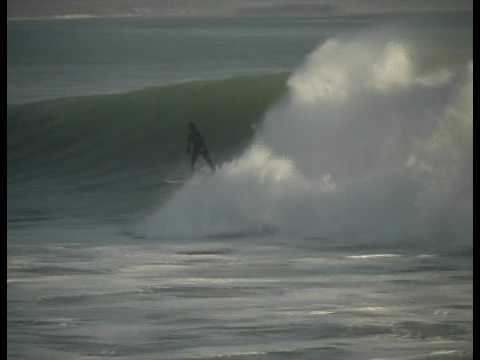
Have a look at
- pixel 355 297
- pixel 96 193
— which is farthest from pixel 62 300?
pixel 96 193

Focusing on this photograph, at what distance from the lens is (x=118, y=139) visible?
61.5 ft

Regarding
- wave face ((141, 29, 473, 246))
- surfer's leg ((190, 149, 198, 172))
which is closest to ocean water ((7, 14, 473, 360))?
wave face ((141, 29, 473, 246))

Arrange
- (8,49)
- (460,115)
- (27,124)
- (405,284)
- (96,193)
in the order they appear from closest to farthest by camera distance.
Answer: (405,284)
(460,115)
(96,193)
(27,124)
(8,49)

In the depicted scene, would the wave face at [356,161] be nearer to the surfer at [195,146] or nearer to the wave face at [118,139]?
the surfer at [195,146]

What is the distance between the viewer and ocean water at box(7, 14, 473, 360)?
1198cm

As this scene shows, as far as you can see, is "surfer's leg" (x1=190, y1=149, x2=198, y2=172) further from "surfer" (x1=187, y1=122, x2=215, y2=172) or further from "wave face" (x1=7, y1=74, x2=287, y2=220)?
"wave face" (x1=7, y1=74, x2=287, y2=220)

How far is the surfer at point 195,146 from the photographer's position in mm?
16734

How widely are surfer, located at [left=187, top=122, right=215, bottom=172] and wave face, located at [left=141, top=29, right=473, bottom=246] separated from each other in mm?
575

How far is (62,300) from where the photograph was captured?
12.6 m

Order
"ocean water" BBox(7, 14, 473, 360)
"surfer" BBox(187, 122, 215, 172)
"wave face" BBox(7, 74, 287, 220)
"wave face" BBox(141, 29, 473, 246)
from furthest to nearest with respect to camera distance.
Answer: "wave face" BBox(7, 74, 287, 220)
"surfer" BBox(187, 122, 215, 172)
"wave face" BBox(141, 29, 473, 246)
"ocean water" BBox(7, 14, 473, 360)

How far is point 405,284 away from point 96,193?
4883mm
